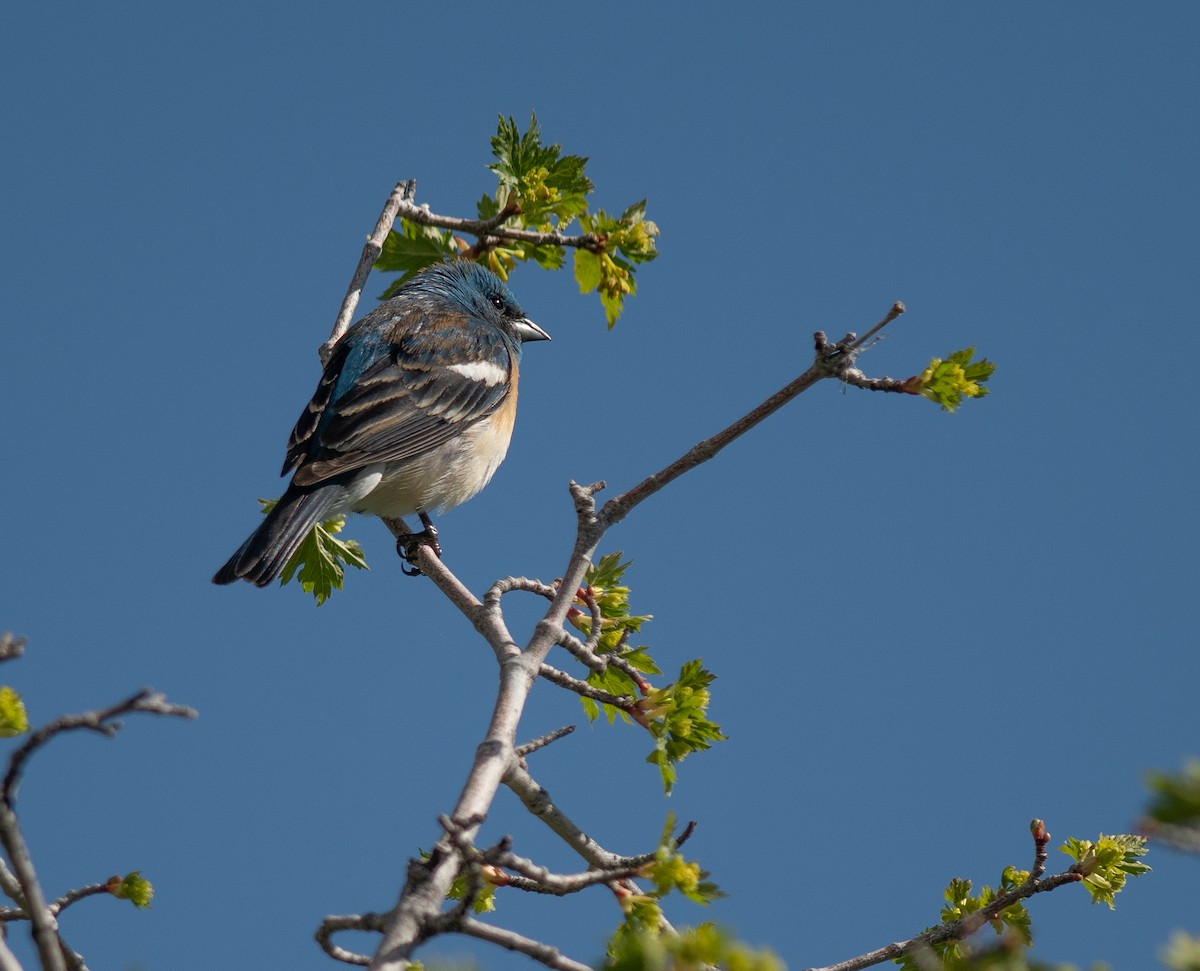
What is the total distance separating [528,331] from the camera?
9641 mm

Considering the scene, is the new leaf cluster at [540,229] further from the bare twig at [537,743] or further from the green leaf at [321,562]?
the bare twig at [537,743]

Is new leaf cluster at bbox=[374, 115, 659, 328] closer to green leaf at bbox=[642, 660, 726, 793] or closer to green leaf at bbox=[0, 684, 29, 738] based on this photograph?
green leaf at bbox=[642, 660, 726, 793]

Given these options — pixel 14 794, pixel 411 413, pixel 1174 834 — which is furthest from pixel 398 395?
pixel 1174 834

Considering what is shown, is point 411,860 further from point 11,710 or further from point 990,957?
point 990,957

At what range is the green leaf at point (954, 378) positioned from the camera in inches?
162

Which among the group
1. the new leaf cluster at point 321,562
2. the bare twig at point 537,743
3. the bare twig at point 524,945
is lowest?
the bare twig at point 524,945

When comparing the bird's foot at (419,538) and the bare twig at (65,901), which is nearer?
the bare twig at (65,901)

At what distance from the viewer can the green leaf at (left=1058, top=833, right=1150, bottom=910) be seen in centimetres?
461

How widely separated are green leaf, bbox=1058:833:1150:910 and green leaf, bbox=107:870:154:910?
11.7ft

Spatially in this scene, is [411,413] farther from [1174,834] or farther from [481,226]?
[1174,834]

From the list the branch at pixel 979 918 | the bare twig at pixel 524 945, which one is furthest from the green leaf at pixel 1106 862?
the bare twig at pixel 524 945

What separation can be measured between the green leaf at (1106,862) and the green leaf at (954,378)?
1886mm

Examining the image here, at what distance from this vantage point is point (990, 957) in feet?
5.22

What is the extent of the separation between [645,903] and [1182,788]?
2253 millimetres
